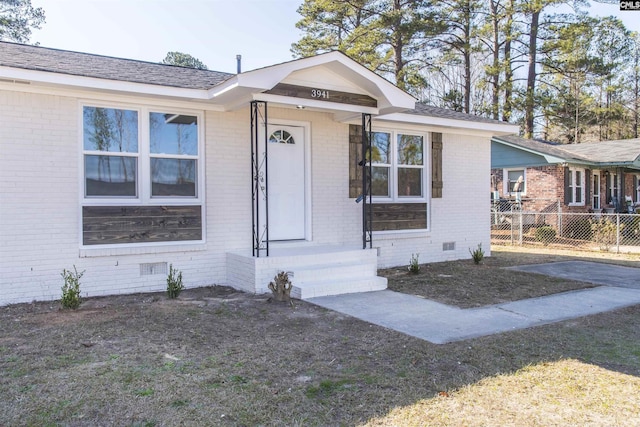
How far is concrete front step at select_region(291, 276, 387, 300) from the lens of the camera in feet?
22.1

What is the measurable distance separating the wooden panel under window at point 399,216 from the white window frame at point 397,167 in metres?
0.11

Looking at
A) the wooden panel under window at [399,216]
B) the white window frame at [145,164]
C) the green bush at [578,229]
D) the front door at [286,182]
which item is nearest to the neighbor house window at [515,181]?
the green bush at [578,229]

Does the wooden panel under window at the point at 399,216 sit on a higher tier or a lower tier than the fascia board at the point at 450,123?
lower

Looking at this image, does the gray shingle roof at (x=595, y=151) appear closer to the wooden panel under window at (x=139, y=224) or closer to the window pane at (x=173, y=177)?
the window pane at (x=173, y=177)

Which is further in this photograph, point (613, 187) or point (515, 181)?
point (613, 187)

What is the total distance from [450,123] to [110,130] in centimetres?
653

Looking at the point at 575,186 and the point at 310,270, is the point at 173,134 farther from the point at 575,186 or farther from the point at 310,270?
the point at 575,186

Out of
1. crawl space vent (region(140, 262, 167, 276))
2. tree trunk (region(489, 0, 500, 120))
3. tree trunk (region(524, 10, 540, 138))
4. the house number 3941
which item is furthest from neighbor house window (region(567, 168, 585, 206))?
crawl space vent (region(140, 262, 167, 276))

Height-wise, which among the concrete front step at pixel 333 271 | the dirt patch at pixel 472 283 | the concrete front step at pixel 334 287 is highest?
the concrete front step at pixel 333 271

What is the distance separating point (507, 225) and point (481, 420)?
1657 centimetres

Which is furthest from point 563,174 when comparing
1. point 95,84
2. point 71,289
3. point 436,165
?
point 71,289

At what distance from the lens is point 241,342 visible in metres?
4.69

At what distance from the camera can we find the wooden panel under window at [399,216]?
30.6 feet

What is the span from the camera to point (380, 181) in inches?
376
